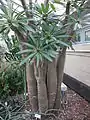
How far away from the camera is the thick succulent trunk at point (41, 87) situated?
2.40 m

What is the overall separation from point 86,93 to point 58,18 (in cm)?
170

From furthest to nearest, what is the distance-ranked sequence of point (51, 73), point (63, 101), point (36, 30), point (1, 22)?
1. point (63, 101)
2. point (51, 73)
3. point (36, 30)
4. point (1, 22)

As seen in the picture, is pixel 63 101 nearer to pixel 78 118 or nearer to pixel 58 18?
pixel 78 118

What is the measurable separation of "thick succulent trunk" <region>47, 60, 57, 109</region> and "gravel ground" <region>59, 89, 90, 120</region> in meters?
0.23

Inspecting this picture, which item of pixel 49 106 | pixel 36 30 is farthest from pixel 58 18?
pixel 49 106

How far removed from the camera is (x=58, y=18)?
2.52m

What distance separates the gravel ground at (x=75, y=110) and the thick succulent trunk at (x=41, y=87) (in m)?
0.27

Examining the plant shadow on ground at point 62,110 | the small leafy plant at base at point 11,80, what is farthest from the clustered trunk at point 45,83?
the small leafy plant at base at point 11,80

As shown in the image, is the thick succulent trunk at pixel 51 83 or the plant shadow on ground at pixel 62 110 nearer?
the plant shadow on ground at pixel 62 110

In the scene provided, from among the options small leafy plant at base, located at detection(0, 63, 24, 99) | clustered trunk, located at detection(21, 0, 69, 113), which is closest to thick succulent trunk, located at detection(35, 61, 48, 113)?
clustered trunk, located at detection(21, 0, 69, 113)

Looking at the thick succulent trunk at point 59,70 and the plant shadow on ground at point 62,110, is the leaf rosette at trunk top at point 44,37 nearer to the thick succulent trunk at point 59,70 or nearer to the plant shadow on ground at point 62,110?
the thick succulent trunk at point 59,70

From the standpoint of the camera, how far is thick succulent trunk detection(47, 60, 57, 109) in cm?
250

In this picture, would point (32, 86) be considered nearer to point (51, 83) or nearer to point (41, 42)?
point (51, 83)

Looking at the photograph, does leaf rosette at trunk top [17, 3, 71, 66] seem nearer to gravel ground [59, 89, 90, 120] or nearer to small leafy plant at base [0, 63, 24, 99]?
gravel ground [59, 89, 90, 120]
